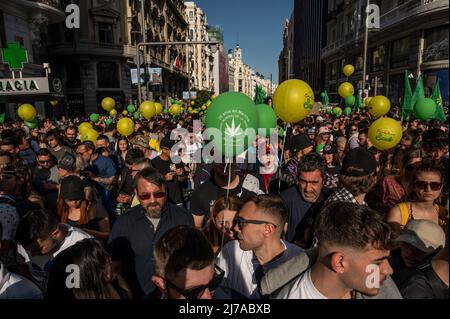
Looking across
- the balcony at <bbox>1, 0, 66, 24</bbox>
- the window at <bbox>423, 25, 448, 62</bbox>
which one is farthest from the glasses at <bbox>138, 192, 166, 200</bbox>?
the window at <bbox>423, 25, 448, 62</bbox>

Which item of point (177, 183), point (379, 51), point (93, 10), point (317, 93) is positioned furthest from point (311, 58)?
point (177, 183)

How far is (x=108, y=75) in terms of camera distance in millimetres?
31250

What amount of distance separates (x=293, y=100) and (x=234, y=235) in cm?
227

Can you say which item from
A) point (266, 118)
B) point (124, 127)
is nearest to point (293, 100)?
point (266, 118)

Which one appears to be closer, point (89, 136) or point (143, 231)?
point (143, 231)

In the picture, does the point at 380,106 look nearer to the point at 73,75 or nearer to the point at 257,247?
the point at 257,247

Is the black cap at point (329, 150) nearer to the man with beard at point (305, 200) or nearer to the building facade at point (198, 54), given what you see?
the man with beard at point (305, 200)

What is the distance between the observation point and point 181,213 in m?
2.87

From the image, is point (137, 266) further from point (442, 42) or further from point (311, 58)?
point (311, 58)

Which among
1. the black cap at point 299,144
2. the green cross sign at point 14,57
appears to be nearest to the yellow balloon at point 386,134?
the black cap at point 299,144

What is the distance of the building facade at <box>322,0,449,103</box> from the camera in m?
18.3

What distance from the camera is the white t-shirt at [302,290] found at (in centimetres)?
165

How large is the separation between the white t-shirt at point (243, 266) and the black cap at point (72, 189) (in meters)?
1.79

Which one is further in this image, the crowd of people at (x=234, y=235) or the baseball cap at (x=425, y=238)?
the baseball cap at (x=425, y=238)
